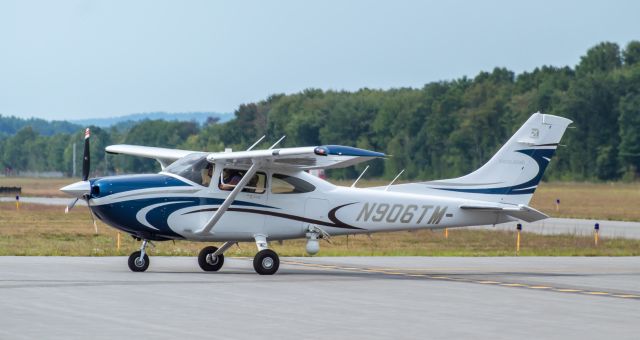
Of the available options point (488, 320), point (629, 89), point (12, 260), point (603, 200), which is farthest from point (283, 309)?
point (629, 89)

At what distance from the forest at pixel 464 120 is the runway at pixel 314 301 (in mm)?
81829

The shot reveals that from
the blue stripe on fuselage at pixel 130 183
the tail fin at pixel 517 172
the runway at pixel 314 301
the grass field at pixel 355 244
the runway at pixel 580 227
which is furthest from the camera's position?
the runway at pixel 580 227

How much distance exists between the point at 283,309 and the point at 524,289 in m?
5.18

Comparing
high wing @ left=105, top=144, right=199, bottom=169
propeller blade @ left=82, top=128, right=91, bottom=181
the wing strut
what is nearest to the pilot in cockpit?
the wing strut

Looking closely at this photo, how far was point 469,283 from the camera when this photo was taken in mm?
20297

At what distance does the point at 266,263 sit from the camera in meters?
21.1

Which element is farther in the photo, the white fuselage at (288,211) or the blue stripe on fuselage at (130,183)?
the white fuselage at (288,211)

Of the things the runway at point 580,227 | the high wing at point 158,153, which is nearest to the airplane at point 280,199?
the high wing at point 158,153

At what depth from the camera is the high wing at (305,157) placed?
61.0 feet

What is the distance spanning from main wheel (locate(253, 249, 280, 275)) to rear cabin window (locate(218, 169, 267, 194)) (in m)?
1.11

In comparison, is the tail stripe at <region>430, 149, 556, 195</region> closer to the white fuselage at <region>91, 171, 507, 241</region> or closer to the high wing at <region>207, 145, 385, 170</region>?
the white fuselage at <region>91, 171, 507, 241</region>

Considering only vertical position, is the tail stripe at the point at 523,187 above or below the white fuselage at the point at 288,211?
above

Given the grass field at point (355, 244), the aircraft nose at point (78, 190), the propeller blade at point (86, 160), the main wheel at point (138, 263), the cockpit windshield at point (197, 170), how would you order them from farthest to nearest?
the grass field at point (355, 244), the cockpit windshield at point (197, 170), the main wheel at point (138, 263), the propeller blade at point (86, 160), the aircraft nose at point (78, 190)

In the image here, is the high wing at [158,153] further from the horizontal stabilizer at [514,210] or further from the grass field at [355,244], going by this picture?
the horizontal stabilizer at [514,210]
